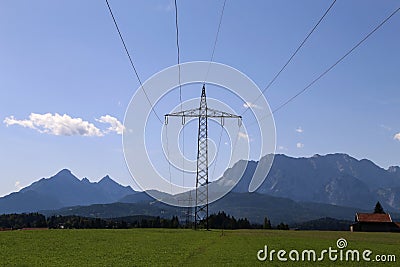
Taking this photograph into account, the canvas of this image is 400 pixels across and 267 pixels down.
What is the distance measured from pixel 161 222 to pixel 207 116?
290 feet

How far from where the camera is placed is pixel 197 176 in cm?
8775

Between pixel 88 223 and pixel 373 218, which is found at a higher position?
pixel 373 218

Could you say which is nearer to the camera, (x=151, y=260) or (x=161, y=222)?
(x=151, y=260)

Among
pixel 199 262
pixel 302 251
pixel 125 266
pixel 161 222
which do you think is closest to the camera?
pixel 125 266

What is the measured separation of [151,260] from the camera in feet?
136

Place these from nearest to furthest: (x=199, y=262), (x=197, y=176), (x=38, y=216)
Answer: (x=199, y=262)
(x=197, y=176)
(x=38, y=216)

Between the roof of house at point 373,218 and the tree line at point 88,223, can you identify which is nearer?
the roof of house at point 373,218

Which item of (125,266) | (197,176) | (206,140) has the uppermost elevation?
(206,140)

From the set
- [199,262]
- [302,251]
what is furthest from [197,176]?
[199,262]

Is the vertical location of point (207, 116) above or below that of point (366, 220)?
above

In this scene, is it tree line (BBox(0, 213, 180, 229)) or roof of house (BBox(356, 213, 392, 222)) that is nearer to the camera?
roof of house (BBox(356, 213, 392, 222))

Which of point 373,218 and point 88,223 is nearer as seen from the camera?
point 373,218

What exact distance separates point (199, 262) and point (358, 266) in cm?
1194

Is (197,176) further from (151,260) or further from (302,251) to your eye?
(151,260)
